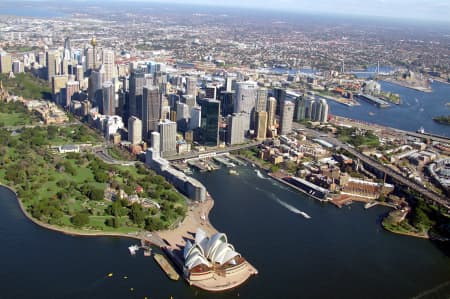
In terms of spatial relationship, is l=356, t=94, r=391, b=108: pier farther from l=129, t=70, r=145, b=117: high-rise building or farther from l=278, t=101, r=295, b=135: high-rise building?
l=129, t=70, r=145, b=117: high-rise building

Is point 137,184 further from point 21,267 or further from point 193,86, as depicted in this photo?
point 193,86

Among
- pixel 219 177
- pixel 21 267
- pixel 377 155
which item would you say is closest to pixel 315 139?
pixel 377 155

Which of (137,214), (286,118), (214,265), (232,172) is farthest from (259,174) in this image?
(214,265)

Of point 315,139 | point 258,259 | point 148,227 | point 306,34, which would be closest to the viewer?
point 258,259

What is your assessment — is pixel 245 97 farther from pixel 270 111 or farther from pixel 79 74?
pixel 79 74

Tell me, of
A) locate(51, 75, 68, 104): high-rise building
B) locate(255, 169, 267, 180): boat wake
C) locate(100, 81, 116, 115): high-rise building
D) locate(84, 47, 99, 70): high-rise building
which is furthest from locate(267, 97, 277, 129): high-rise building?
locate(84, 47, 99, 70): high-rise building

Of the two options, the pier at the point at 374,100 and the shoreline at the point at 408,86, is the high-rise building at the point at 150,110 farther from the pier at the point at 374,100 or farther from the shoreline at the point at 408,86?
the shoreline at the point at 408,86
